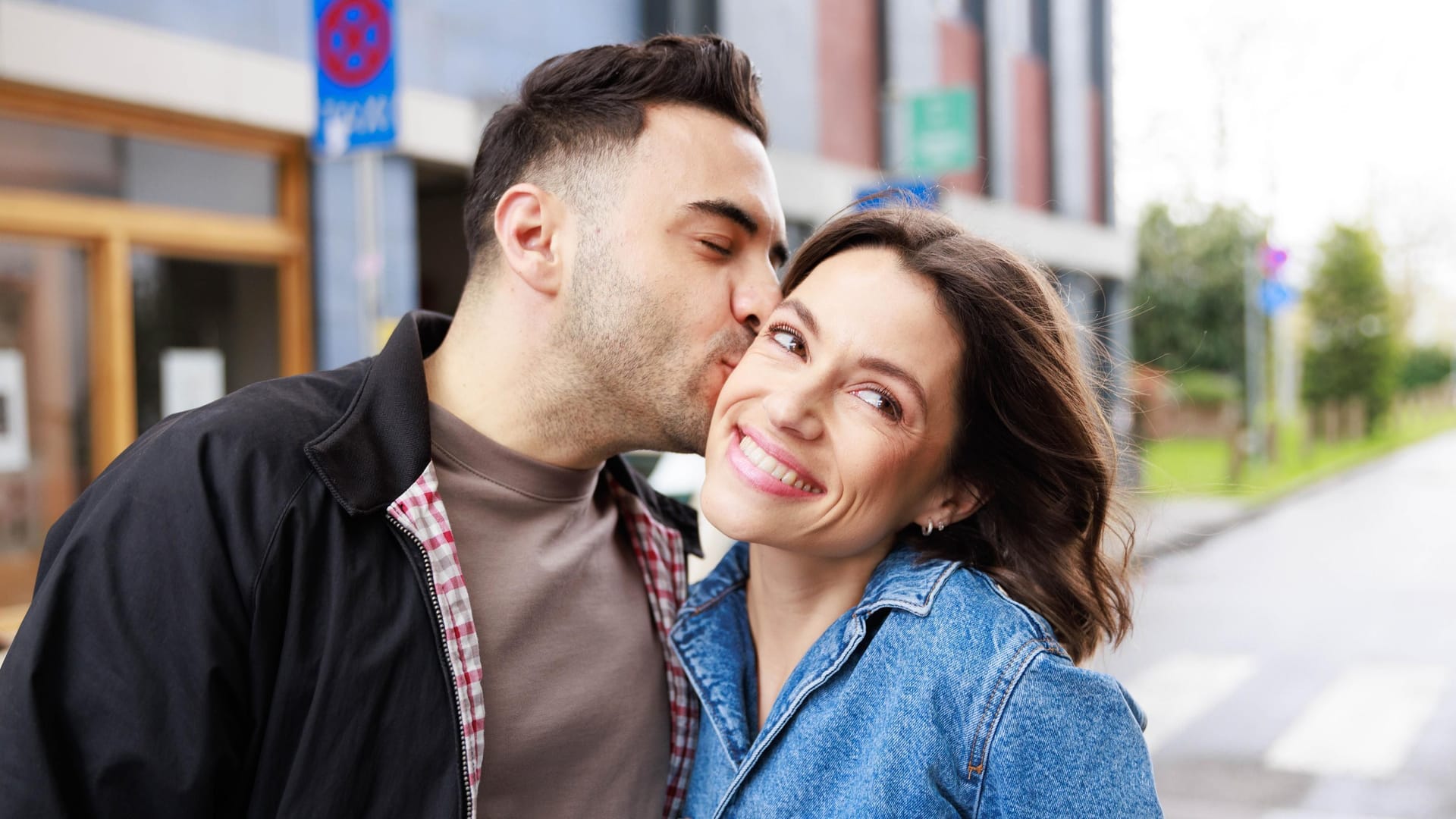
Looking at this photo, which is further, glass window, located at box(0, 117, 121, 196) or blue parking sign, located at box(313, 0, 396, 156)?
glass window, located at box(0, 117, 121, 196)

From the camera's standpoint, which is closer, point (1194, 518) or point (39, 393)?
point (39, 393)

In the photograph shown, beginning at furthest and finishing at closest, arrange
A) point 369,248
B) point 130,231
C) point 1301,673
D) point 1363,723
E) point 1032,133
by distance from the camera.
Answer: point 1032,133, point 1301,673, point 1363,723, point 130,231, point 369,248

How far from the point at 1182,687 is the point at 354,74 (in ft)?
19.1

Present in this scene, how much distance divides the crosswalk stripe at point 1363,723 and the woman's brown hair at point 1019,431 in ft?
15.4

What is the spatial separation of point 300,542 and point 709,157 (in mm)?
1115

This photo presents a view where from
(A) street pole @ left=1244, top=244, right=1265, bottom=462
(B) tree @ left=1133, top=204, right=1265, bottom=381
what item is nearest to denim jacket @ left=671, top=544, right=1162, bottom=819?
(A) street pole @ left=1244, top=244, right=1265, bottom=462

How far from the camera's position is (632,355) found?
2.43 metres

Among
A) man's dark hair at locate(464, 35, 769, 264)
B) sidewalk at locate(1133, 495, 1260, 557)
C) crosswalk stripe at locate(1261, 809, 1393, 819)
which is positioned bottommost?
sidewalk at locate(1133, 495, 1260, 557)

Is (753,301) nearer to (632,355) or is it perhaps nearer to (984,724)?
(632,355)

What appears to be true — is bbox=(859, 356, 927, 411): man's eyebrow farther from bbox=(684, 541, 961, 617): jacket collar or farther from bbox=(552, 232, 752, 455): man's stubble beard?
bbox=(552, 232, 752, 455): man's stubble beard

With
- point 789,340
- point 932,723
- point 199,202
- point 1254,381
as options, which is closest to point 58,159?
point 199,202

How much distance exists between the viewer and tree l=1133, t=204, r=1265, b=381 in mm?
29391

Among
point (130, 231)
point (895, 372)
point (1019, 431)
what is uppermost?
point (130, 231)

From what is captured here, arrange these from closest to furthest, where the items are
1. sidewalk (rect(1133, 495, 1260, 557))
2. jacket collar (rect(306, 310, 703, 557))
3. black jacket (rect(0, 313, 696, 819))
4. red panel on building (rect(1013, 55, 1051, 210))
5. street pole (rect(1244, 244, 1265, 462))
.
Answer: black jacket (rect(0, 313, 696, 819)) < jacket collar (rect(306, 310, 703, 557)) < sidewalk (rect(1133, 495, 1260, 557)) < red panel on building (rect(1013, 55, 1051, 210)) < street pole (rect(1244, 244, 1265, 462))
